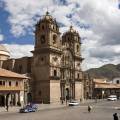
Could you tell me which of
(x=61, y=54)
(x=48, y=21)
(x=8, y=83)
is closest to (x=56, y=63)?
(x=61, y=54)

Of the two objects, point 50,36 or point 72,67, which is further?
point 72,67

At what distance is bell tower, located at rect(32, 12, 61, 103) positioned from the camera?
271 ft

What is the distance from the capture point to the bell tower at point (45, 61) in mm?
82688

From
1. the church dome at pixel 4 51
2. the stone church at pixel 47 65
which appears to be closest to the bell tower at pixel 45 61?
the stone church at pixel 47 65

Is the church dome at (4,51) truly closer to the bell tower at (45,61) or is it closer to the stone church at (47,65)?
the stone church at (47,65)

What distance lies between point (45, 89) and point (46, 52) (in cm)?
848

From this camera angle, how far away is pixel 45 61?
8338 cm

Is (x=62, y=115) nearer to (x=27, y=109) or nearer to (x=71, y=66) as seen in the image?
(x=27, y=109)

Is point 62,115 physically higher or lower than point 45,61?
lower

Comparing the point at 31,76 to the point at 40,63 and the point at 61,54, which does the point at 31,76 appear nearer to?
the point at 40,63

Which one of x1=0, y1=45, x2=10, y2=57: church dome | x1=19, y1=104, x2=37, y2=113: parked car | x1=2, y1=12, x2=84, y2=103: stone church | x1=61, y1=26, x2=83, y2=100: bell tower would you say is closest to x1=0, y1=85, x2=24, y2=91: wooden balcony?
x1=19, y1=104, x2=37, y2=113: parked car

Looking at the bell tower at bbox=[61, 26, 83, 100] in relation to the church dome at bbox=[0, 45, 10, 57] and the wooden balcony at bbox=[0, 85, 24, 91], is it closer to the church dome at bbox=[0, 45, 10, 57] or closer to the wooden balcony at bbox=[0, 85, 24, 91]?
the church dome at bbox=[0, 45, 10, 57]

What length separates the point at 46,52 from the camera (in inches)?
3285

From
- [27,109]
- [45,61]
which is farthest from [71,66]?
[27,109]
